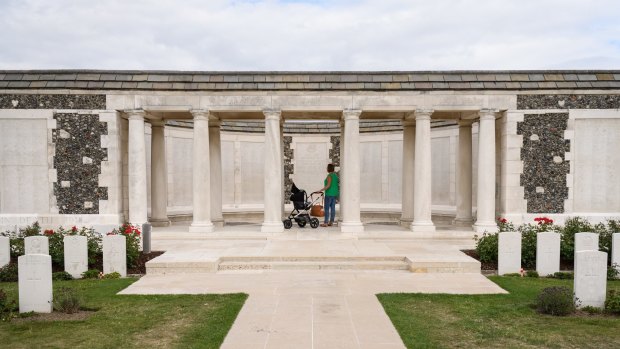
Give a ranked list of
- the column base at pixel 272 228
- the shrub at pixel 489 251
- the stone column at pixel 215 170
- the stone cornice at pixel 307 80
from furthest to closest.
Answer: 1. the stone column at pixel 215 170
2. the column base at pixel 272 228
3. the stone cornice at pixel 307 80
4. the shrub at pixel 489 251

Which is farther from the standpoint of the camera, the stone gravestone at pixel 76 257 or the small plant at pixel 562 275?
the stone gravestone at pixel 76 257

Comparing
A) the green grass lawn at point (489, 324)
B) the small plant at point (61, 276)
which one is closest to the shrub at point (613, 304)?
the green grass lawn at point (489, 324)

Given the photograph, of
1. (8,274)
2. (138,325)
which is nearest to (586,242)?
(138,325)

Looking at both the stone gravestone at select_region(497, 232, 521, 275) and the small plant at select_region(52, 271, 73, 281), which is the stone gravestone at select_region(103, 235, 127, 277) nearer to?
the small plant at select_region(52, 271, 73, 281)

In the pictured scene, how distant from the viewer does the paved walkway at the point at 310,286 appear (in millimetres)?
7211

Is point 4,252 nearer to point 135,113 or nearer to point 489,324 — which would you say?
point 135,113

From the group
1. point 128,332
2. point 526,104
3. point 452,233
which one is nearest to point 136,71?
point 128,332

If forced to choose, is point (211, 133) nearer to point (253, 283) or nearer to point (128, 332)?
point (253, 283)

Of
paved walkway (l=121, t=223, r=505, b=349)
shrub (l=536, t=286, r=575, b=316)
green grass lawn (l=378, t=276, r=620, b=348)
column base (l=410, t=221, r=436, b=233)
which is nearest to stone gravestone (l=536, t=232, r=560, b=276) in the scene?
paved walkway (l=121, t=223, r=505, b=349)

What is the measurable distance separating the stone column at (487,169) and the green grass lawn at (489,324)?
23.7ft

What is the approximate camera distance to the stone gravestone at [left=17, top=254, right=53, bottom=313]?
8.43 meters

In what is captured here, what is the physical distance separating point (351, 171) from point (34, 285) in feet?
36.2

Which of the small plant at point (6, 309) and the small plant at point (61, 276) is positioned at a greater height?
the small plant at point (6, 309)

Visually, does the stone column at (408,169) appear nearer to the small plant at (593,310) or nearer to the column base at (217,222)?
the column base at (217,222)
